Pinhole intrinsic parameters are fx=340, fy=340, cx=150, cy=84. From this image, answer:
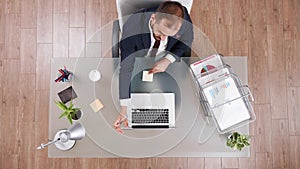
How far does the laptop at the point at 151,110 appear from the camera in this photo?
162cm

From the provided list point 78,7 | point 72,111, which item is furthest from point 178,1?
point 78,7

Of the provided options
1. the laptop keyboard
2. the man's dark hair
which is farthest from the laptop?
the man's dark hair

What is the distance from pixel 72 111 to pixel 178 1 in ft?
2.43

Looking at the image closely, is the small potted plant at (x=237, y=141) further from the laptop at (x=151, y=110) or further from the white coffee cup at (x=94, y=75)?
the white coffee cup at (x=94, y=75)

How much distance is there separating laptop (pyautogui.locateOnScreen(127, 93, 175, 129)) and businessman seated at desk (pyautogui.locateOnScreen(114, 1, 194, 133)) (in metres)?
0.04

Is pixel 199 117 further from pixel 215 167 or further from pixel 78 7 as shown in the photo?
pixel 78 7

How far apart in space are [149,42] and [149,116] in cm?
36

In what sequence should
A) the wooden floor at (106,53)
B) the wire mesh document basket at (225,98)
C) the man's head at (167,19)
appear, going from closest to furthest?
the man's head at (167,19)
the wire mesh document basket at (225,98)
the wooden floor at (106,53)

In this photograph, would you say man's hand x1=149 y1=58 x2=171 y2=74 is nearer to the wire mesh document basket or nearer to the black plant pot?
the wire mesh document basket

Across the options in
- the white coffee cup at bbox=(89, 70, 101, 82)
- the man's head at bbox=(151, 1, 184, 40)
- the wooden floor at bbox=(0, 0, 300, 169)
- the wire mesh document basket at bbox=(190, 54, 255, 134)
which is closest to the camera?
the man's head at bbox=(151, 1, 184, 40)

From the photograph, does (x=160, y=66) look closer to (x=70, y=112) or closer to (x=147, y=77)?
(x=147, y=77)

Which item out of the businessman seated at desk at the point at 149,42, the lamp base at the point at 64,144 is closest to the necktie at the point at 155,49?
the businessman seated at desk at the point at 149,42

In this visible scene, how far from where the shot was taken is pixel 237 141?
63.9 inches

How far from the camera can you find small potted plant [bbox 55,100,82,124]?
1645 mm
